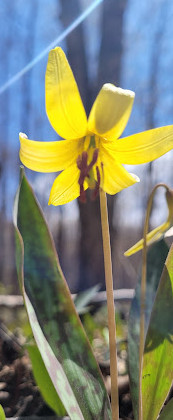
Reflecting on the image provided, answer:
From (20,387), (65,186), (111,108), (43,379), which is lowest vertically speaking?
(20,387)

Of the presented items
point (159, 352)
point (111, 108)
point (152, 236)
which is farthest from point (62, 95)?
point (159, 352)

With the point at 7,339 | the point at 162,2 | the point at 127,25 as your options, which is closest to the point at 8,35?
the point at 127,25

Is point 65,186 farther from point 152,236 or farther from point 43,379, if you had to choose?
point 43,379

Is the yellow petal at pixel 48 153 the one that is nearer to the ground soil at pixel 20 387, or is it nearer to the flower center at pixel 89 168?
the flower center at pixel 89 168

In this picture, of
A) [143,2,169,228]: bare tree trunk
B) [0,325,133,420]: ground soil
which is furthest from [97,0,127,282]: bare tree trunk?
[0,325,133,420]: ground soil

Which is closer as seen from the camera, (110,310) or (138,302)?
(110,310)

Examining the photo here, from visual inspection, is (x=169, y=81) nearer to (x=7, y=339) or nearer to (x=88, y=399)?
(x=7, y=339)
